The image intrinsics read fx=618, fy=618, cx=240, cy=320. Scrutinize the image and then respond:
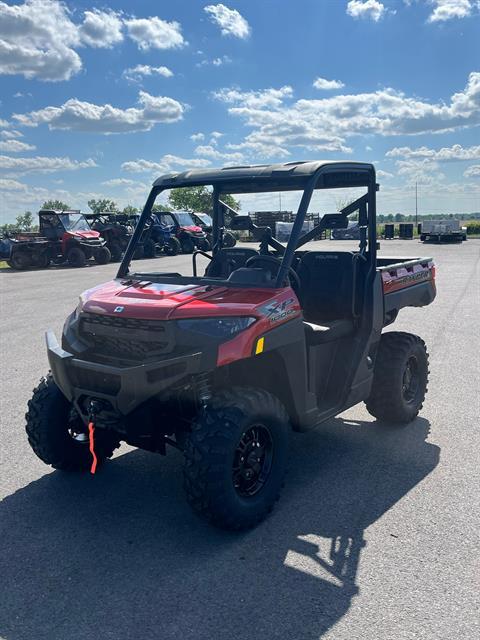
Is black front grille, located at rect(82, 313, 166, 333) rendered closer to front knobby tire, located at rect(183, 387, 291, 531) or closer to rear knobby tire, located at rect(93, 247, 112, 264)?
front knobby tire, located at rect(183, 387, 291, 531)

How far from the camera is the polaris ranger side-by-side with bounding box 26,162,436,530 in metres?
3.36

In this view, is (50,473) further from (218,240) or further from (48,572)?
(218,240)

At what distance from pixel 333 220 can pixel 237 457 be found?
1.77m

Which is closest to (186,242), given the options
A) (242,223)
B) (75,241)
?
(75,241)

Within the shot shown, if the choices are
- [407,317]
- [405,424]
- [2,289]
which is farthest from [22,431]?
[2,289]

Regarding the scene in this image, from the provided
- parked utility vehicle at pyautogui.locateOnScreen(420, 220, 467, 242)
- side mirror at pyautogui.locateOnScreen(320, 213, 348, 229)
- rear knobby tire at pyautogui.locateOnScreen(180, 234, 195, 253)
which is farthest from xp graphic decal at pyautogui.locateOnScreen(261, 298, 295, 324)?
parked utility vehicle at pyautogui.locateOnScreen(420, 220, 467, 242)

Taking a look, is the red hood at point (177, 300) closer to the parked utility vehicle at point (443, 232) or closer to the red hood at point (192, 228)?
the red hood at point (192, 228)

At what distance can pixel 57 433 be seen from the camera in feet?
13.5

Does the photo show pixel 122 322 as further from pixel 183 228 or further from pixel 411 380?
pixel 183 228

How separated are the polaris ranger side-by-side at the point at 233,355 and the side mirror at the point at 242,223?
1 centimetres

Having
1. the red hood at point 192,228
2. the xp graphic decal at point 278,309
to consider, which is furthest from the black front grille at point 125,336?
the red hood at point 192,228

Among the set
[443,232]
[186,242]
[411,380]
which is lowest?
[411,380]

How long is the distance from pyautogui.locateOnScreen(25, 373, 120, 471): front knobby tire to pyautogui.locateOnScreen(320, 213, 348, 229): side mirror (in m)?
2.02

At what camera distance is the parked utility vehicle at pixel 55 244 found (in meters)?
22.5
